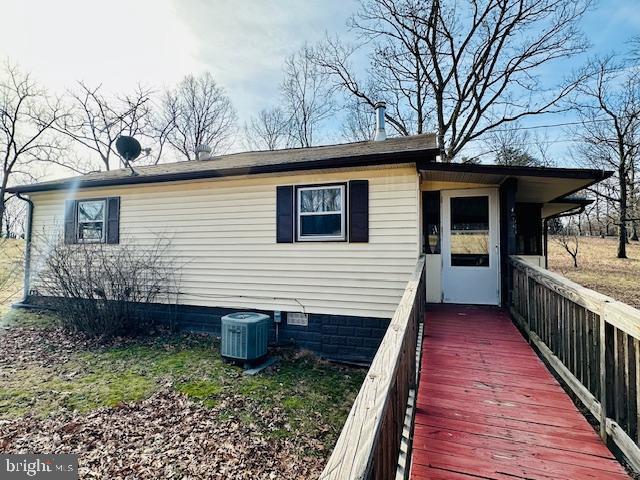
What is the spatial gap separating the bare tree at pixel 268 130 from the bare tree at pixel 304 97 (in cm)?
79

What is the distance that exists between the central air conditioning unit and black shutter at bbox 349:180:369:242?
2527 millimetres

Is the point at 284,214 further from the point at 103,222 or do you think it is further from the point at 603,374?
the point at 603,374

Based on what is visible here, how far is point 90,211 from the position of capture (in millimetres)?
8969

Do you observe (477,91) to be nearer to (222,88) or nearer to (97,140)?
(222,88)

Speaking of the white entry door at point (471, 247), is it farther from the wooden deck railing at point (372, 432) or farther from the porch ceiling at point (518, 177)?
the wooden deck railing at point (372, 432)

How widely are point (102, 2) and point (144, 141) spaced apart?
17.8 meters

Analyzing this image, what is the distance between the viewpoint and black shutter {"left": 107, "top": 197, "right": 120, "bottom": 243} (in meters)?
8.54

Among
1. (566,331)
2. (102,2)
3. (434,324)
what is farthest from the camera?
(102,2)

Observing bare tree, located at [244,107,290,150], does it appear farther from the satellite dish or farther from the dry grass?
the dry grass

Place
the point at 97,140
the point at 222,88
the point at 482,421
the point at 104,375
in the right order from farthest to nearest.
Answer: the point at 222,88 → the point at 97,140 → the point at 104,375 → the point at 482,421

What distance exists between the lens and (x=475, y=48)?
16500mm

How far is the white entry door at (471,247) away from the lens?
21.1 feet

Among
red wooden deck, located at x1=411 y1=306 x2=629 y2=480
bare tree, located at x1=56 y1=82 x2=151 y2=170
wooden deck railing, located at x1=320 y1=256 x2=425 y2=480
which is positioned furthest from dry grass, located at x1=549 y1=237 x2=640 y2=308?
bare tree, located at x1=56 y1=82 x2=151 y2=170

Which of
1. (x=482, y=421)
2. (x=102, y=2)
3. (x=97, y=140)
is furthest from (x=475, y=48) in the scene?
(x=97, y=140)
